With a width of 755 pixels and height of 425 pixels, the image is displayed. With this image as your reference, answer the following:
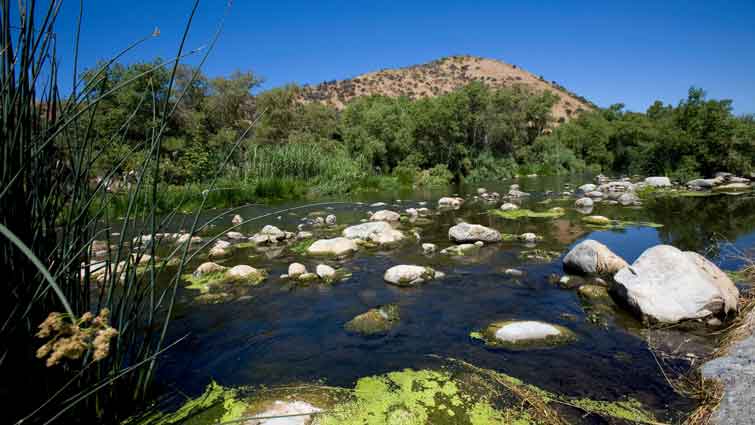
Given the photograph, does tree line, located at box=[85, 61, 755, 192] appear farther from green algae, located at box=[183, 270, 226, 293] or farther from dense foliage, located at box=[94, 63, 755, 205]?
green algae, located at box=[183, 270, 226, 293]

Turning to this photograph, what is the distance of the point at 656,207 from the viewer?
45.1 ft

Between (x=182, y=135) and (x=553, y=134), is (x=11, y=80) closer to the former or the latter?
(x=182, y=135)

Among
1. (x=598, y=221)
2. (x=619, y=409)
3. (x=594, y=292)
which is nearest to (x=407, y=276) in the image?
(x=594, y=292)

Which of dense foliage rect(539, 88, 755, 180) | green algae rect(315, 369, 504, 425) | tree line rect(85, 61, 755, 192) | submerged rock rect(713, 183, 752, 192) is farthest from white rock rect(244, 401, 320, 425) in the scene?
dense foliage rect(539, 88, 755, 180)

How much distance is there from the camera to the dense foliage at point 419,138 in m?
20.5

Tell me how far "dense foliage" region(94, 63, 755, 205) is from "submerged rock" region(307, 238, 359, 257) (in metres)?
9.39

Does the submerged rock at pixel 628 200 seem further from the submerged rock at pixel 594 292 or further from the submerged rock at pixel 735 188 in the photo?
the submerged rock at pixel 594 292

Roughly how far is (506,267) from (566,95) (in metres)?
97.8

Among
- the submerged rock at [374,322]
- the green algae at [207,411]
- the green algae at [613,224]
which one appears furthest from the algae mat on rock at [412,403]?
the green algae at [613,224]

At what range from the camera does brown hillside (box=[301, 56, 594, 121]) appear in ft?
246

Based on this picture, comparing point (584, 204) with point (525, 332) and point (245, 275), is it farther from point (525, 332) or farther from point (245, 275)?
point (245, 275)

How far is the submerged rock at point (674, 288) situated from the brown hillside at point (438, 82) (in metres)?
68.3

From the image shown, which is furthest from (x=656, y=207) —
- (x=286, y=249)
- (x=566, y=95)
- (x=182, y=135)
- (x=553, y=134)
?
(x=566, y=95)

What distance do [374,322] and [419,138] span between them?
1172 inches
